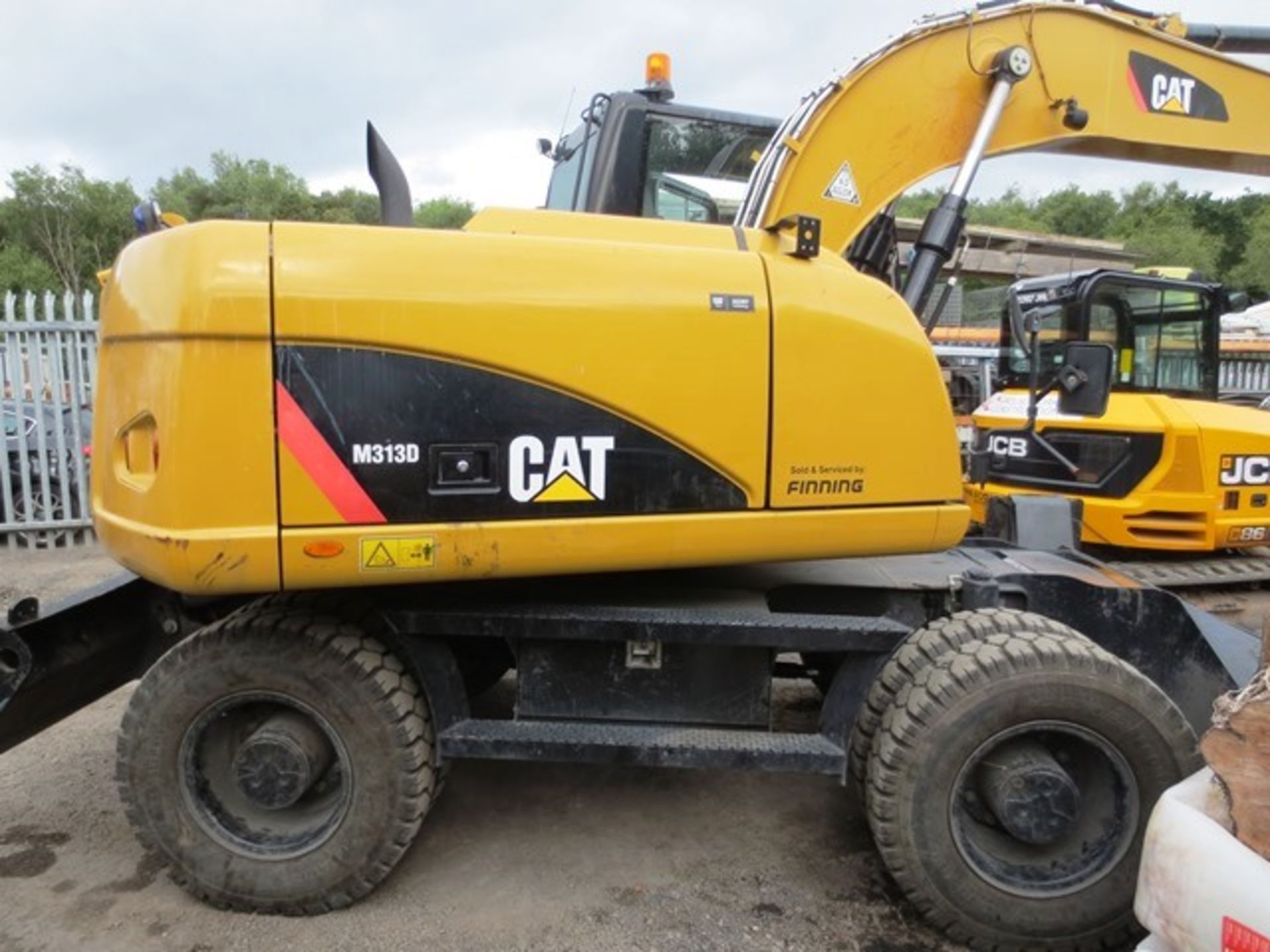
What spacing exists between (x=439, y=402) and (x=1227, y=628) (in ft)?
9.86

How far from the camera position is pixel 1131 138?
160 inches

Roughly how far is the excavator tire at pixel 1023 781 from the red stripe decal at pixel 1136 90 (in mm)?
2825

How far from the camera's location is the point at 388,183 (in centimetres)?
278

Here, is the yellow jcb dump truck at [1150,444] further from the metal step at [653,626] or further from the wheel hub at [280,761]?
the wheel hub at [280,761]

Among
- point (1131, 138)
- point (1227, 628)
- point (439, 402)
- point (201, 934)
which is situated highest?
point (1131, 138)

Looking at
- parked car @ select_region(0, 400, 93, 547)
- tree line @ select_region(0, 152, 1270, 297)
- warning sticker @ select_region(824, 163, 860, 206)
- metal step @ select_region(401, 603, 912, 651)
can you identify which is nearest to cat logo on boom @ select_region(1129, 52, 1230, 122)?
warning sticker @ select_region(824, 163, 860, 206)

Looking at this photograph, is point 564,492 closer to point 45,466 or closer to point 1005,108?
point 1005,108

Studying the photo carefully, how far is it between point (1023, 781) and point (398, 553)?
203cm

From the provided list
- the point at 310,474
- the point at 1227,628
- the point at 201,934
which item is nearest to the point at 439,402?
the point at 310,474

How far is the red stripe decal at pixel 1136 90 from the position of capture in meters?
4.00

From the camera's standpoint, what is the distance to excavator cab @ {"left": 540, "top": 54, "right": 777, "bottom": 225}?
384cm

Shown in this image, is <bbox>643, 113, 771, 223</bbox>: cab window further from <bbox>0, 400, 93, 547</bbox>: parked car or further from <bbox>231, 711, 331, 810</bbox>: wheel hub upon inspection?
<bbox>0, 400, 93, 547</bbox>: parked car

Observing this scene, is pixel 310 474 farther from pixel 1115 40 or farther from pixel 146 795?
pixel 1115 40

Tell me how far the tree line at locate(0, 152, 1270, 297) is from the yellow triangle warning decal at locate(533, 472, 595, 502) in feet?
90.3
